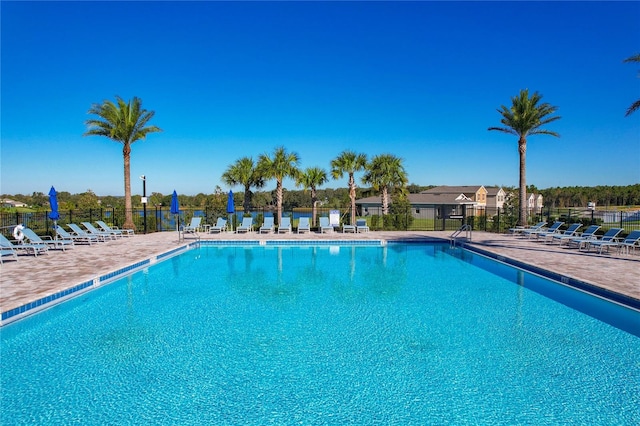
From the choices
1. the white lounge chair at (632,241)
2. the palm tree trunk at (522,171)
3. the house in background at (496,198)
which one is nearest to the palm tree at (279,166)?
the palm tree trunk at (522,171)

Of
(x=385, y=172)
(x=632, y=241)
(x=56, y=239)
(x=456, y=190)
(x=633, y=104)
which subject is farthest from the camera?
(x=456, y=190)

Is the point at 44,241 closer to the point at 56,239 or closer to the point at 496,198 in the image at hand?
the point at 56,239

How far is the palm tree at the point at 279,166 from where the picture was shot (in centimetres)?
2045

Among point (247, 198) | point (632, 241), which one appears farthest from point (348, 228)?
point (632, 241)

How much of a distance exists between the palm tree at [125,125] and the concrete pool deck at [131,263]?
15.0 ft

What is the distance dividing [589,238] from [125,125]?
1979 centimetres

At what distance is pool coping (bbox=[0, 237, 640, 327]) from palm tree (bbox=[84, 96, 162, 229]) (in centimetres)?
612

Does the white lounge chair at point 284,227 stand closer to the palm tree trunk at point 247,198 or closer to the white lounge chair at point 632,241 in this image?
the palm tree trunk at point 247,198

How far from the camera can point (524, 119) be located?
17938mm

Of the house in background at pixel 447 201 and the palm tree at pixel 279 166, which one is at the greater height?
the palm tree at pixel 279 166

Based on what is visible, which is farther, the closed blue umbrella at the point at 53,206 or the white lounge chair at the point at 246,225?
the white lounge chair at the point at 246,225

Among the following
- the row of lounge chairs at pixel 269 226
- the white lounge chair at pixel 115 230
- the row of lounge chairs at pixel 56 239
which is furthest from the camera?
the row of lounge chairs at pixel 269 226

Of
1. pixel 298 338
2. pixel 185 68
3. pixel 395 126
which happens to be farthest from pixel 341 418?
pixel 395 126

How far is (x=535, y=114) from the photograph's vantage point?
17844 millimetres
